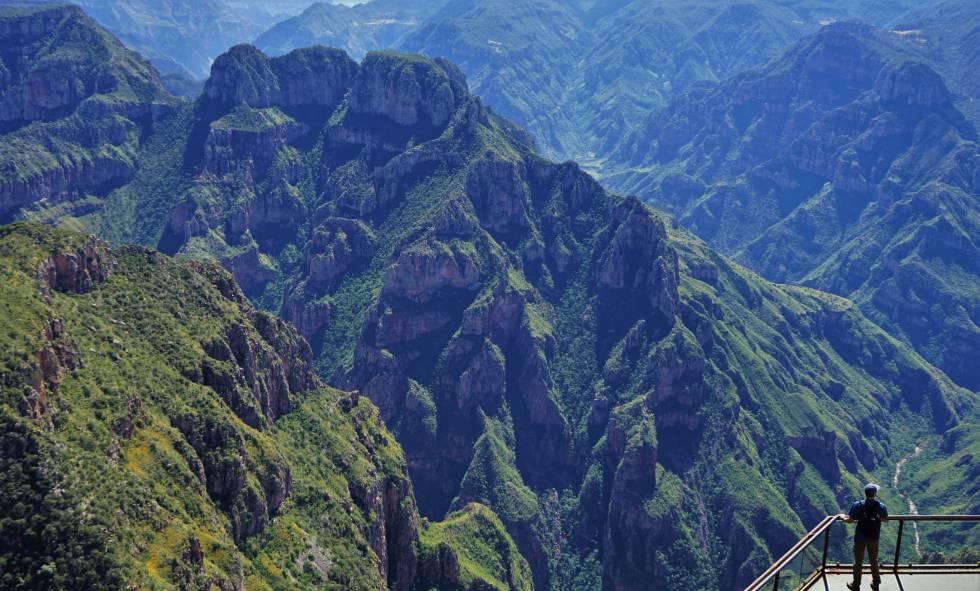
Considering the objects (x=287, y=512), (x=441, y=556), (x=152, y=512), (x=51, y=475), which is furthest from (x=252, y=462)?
(x=441, y=556)

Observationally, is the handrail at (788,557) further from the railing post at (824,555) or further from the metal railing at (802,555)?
the railing post at (824,555)

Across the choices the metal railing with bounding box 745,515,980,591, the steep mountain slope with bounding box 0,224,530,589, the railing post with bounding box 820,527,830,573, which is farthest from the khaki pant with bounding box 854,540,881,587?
the steep mountain slope with bounding box 0,224,530,589

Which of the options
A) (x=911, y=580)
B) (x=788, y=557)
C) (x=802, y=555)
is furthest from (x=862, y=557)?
(x=788, y=557)

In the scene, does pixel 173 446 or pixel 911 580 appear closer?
pixel 911 580

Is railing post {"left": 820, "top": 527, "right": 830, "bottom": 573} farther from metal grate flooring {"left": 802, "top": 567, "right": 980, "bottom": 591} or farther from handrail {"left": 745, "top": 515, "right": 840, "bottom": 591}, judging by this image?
handrail {"left": 745, "top": 515, "right": 840, "bottom": 591}

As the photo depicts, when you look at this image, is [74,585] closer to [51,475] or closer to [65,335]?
[51,475]

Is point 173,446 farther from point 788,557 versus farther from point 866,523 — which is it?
point 866,523

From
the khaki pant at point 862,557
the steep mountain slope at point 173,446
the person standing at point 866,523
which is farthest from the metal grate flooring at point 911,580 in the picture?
the steep mountain slope at point 173,446
